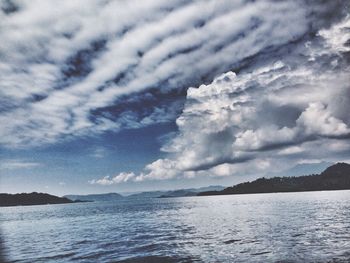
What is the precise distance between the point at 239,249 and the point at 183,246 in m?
8.00

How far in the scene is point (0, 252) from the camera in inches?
1686

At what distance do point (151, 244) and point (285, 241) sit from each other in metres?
18.7

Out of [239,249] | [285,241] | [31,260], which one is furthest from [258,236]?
[31,260]

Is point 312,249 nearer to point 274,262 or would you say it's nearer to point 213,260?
point 274,262

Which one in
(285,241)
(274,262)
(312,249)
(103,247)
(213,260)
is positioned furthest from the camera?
(103,247)

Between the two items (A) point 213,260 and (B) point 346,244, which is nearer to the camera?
(A) point 213,260

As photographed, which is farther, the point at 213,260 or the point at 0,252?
the point at 0,252

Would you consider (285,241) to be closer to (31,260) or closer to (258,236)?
(258,236)

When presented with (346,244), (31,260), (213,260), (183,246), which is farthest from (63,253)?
(346,244)

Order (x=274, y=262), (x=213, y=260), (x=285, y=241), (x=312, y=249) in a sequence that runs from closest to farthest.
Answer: (x=274, y=262)
(x=213, y=260)
(x=312, y=249)
(x=285, y=241)

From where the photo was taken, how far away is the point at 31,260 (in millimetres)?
35281

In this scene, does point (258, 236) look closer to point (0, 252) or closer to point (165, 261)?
point (165, 261)

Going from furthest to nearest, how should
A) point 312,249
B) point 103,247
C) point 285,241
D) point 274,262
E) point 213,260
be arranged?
point 103,247
point 285,241
point 312,249
point 213,260
point 274,262

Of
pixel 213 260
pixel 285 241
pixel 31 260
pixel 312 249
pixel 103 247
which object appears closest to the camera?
pixel 213 260
